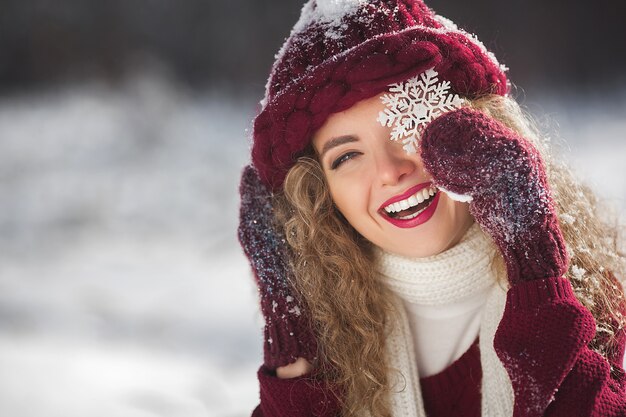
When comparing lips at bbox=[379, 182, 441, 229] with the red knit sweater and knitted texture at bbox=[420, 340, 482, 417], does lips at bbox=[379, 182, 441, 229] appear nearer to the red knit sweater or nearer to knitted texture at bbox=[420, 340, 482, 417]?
the red knit sweater

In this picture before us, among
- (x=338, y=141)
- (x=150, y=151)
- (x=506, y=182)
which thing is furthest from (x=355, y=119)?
(x=150, y=151)

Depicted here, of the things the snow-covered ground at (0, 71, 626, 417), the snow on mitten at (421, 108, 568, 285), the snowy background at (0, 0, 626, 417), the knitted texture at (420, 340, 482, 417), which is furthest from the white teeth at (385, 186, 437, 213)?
the snowy background at (0, 0, 626, 417)

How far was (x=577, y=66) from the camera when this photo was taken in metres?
3.30

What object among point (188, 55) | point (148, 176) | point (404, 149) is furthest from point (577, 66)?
point (404, 149)

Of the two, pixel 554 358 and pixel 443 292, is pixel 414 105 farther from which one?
pixel 554 358

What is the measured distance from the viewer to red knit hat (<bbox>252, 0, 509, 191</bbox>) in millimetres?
1163

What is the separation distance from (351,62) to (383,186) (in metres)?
0.24

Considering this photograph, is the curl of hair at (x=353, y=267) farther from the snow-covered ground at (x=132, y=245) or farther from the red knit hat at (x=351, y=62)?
the snow-covered ground at (x=132, y=245)

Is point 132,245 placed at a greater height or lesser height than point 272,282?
greater

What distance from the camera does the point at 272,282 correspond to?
1.35m

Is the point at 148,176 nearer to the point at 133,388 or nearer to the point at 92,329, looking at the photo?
the point at 92,329

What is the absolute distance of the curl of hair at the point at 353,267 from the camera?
1.32 m

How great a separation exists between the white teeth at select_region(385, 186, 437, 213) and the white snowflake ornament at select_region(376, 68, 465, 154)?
0.27 feet

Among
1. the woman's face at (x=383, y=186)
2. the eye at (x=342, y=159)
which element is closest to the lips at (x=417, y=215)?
the woman's face at (x=383, y=186)
